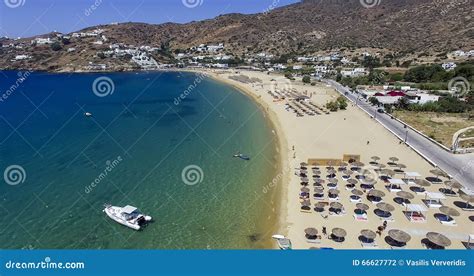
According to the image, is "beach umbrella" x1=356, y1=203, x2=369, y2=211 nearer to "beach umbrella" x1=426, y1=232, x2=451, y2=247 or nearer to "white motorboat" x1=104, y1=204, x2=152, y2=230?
"beach umbrella" x1=426, y1=232, x2=451, y2=247

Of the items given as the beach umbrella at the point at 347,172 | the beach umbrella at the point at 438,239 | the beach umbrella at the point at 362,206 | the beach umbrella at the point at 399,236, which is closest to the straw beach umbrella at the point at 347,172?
the beach umbrella at the point at 347,172

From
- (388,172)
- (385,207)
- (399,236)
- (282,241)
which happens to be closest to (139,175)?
(282,241)

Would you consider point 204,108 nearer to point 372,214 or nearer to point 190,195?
point 190,195

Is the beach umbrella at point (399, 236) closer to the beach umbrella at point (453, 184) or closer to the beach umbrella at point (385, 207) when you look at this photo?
the beach umbrella at point (385, 207)

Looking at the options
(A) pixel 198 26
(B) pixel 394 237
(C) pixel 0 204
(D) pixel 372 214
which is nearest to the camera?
(B) pixel 394 237

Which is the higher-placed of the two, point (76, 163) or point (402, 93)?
point (402, 93)

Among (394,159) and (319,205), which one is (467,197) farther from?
(319,205)

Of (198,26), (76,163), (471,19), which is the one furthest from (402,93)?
(198,26)
